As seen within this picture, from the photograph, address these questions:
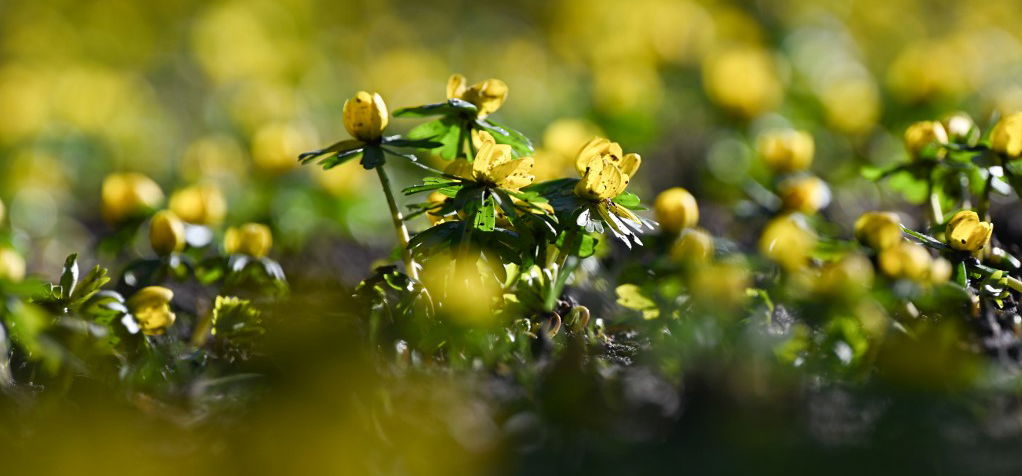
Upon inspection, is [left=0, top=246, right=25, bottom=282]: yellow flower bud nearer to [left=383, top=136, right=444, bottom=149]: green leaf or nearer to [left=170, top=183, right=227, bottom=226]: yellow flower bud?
[left=170, top=183, right=227, bottom=226]: yellow flower bud

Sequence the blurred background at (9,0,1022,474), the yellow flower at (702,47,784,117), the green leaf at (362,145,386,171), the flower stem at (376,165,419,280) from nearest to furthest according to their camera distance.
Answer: the blurred background at (9,0,1022,474)
the green leaf at (362,145,386,171)
the flower stem at (376,165,419,280)
the yellow flower at (702,47,784,117)

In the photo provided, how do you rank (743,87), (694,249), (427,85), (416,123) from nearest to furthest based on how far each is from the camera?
(694,249), (743,87), (416,123), (427,85)

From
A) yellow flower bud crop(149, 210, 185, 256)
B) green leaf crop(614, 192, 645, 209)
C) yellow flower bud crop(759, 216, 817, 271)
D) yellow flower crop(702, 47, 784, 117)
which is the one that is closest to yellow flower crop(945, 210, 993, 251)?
yellow flower bud crop(759, 216, 817, 271)

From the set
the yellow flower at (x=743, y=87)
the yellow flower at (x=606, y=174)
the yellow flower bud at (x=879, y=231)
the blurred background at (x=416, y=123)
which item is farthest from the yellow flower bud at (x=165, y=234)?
the yellow flower at (x=743, y=87)

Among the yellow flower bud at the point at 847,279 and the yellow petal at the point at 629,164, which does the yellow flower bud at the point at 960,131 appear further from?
the yellow petal at the point at 629,164

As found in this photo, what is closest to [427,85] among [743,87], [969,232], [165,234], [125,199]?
[743,87]

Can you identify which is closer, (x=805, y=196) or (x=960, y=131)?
(x=960, y=131)

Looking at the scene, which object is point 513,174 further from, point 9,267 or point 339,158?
point 9,267
